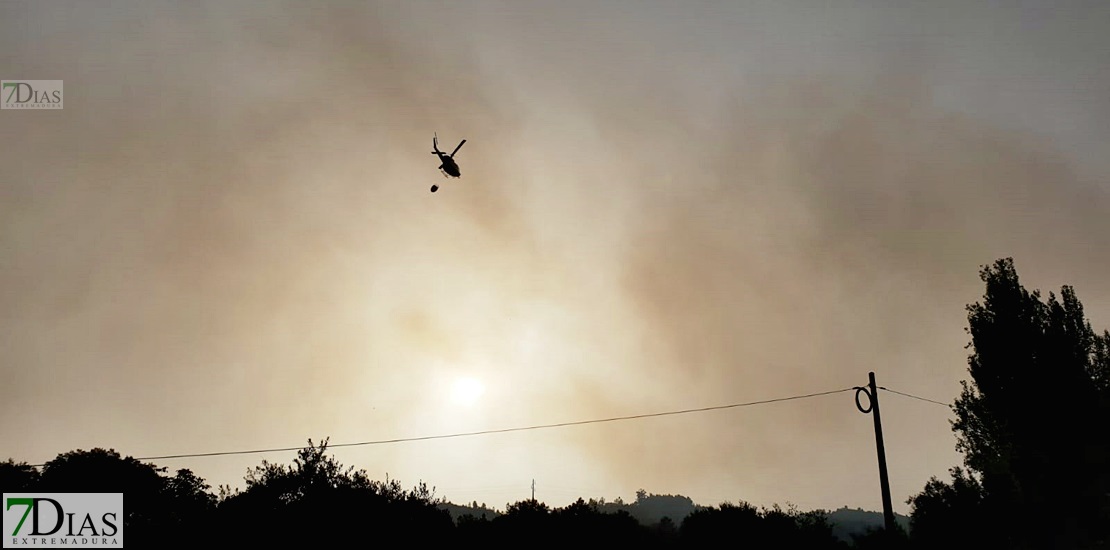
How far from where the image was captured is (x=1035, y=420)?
38875mm

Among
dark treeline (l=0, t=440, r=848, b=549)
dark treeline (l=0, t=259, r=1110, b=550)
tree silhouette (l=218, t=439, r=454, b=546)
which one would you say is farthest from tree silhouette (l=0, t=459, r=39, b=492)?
tree silhouette (l=218, t=439, r=454, b=546)

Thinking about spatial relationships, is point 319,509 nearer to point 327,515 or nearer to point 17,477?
point 327,515

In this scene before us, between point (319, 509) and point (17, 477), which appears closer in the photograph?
point (319, 509)

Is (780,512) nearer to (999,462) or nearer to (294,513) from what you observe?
(999,462)

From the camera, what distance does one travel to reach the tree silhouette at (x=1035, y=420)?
36.5 metres

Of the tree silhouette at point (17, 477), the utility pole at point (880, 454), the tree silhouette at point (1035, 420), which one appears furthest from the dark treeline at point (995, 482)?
the tree silhouette at point (17, 477)

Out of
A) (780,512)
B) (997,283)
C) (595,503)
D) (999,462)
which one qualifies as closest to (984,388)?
(999,462)

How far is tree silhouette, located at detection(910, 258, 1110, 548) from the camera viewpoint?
36531 millimetres

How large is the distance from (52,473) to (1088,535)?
94.0 meters

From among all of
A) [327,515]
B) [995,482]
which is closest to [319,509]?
[327,515]

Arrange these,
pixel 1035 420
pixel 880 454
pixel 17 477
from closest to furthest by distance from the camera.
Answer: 1. pixel 880 454
2. pixel 1035 420
3. pixel 17 477

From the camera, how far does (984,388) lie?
42438 millimetres

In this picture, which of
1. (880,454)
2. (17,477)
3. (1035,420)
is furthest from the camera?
(17,477)

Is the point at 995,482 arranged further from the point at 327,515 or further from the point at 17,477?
the point at 17,477
